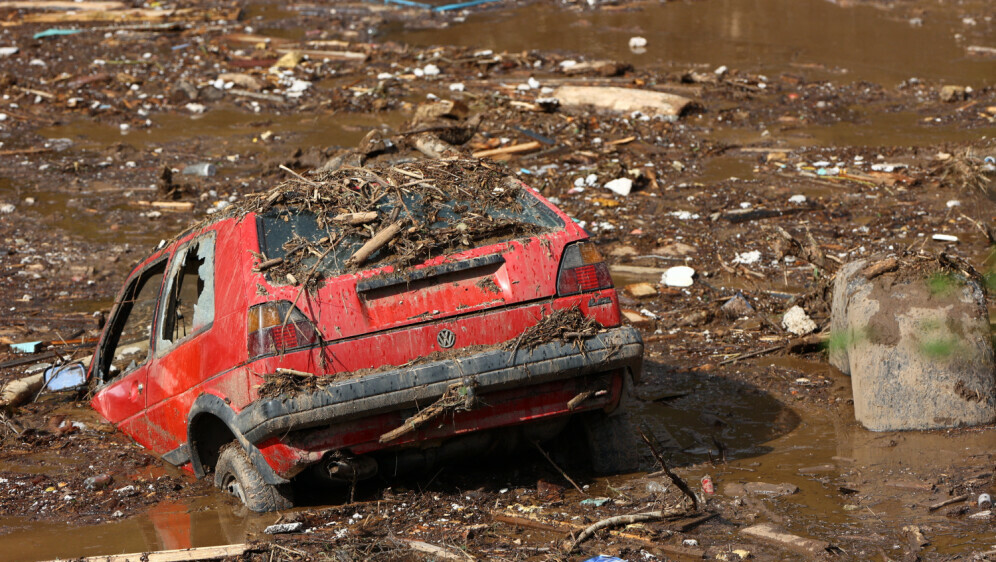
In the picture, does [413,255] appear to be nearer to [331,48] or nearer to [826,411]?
[826,411]

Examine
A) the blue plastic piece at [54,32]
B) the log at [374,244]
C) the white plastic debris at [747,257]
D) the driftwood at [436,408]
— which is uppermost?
the log at [374,244]

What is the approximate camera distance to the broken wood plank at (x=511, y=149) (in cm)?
1255

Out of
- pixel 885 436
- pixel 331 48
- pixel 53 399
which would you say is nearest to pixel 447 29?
pixel 331 48

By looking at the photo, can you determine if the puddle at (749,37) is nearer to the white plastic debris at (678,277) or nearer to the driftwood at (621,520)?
the white plastic debris at (678,277)

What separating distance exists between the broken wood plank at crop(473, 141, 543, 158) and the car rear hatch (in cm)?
734

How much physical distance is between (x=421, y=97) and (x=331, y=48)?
384cm

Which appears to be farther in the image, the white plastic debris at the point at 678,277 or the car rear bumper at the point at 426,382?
the white plastic debris at the point at 678,277

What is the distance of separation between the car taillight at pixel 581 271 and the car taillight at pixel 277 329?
1.25 meters

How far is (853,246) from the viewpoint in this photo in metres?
9.41

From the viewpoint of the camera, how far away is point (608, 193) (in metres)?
11.3

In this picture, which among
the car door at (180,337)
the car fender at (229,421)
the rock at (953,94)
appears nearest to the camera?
the car fender at (229,421)

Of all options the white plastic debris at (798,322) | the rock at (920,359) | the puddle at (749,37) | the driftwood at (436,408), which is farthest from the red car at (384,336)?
the puddle at (749,37)

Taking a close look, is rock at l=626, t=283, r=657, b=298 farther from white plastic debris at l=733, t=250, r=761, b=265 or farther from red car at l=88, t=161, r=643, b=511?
red car at l=88, t=161, r=643, b=511

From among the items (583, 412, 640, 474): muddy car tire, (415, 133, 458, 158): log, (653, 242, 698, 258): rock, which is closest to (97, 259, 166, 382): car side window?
(583, 412, 640, 474): muddy car tire
